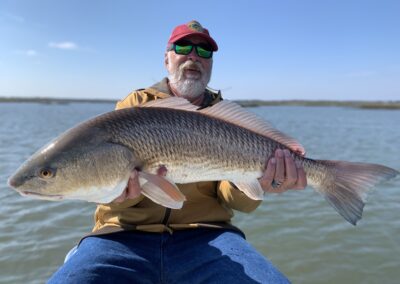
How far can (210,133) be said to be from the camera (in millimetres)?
3250

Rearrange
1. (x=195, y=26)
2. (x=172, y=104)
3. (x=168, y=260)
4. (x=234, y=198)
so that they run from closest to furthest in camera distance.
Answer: (x=172, y=104)
(x=168, y=260)
(x=234, y=198)
(x=195, y=26)

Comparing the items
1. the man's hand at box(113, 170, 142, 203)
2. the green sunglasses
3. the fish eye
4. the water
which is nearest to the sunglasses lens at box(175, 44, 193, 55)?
the green sunglasses

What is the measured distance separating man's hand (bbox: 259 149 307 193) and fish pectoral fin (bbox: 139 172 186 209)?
2.64 feet

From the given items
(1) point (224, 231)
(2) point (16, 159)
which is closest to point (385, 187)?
(1) point (224, 231)

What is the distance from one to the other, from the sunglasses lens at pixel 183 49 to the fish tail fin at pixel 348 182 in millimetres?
2187

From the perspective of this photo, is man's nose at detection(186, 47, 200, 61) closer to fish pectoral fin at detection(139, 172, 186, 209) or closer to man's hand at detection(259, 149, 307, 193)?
man's hand at detection(259, 149, 307, 193)

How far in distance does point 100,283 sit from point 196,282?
2.72 feet

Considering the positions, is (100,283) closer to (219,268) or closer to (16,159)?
(219,268)

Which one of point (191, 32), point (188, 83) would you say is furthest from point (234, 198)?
point (191, 32)

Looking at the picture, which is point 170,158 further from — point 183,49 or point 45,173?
point 183,49

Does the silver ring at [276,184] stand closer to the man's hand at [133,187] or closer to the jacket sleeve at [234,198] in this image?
the jacket sleeve at [234,198]

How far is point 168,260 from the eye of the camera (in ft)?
12.1

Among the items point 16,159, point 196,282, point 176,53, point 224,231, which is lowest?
point 16,159

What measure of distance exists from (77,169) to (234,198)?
170 centimetres
